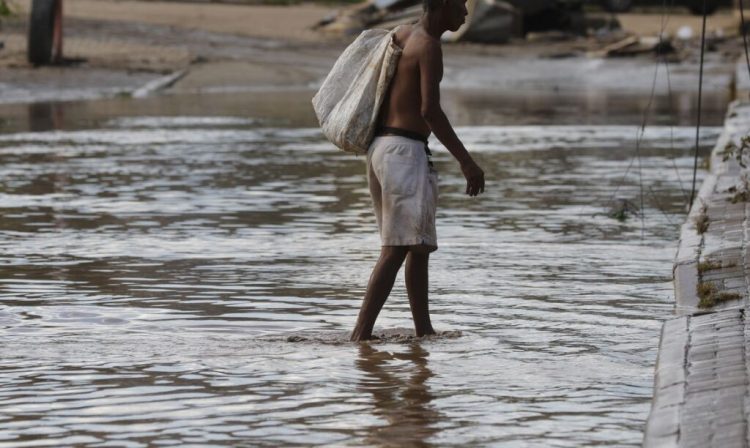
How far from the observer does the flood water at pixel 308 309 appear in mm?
6855

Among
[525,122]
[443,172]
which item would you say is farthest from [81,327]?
[525,122]

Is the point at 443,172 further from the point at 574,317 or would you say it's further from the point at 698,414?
the point at 698,414

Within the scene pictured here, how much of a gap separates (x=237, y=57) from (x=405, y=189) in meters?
33.1

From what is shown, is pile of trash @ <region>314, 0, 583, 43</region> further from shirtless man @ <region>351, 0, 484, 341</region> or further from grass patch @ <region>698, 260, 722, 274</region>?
shirtless man @ <region>351, 0, 484, 341</region>

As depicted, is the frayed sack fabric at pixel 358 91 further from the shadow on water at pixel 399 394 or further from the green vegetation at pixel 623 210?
the green vegetation at pixel 623 210

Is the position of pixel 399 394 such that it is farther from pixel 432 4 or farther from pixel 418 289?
pixel 432 4

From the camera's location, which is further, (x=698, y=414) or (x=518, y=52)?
(x=518, y=52)

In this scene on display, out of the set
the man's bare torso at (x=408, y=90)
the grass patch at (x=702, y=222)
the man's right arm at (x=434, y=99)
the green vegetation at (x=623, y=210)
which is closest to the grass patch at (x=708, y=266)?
the grass patch at (x=702, y=222)

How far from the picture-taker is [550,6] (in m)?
50.2

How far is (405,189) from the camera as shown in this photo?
833cm

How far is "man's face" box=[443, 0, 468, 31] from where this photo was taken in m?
8.32

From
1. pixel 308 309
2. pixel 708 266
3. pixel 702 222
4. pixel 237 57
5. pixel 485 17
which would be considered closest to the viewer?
pixel 308 309

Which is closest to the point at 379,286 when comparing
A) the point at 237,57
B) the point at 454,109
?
the point at 454,109

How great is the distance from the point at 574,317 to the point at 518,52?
118ft
